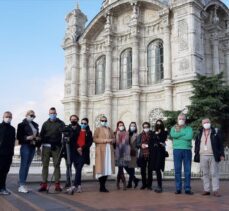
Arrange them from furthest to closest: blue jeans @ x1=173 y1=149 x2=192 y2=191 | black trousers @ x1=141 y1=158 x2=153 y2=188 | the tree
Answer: the tree
black trousers @ x1=141 y1=158 x2=153 y2=188
blue jeans @ x1=173 y1=149 x2=192 y2=191

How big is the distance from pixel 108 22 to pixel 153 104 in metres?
8.12

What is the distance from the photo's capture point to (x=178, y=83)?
22.0 metres

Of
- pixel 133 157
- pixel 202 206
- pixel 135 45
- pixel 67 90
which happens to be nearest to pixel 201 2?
pixel 135 45

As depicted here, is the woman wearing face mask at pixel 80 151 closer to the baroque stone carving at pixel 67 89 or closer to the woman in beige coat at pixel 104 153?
the woman in beige coat at pixel 104 153

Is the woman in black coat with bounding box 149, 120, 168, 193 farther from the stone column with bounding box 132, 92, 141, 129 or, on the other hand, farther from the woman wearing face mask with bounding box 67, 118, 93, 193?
the stone column with bounding box 132, 92, 141, 129

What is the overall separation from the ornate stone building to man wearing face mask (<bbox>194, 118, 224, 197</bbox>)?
13317 mm

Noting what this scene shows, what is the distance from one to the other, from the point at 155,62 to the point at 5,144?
19.0 metres

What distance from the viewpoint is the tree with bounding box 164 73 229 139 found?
59.7 feet

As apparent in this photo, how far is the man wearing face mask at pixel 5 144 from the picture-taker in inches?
293

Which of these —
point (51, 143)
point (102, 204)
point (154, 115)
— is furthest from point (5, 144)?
point (154, 115)

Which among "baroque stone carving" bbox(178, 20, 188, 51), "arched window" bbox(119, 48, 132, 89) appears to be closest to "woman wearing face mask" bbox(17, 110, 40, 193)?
"baroque stone carving" bbox(178, 20, 188, 51)

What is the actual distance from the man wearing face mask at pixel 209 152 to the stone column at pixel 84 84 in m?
20.0

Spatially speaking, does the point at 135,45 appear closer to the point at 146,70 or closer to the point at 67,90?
the point at 146,70

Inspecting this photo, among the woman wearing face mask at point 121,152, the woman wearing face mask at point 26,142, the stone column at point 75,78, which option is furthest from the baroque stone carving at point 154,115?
the woman wearing face mask at point 26,142
